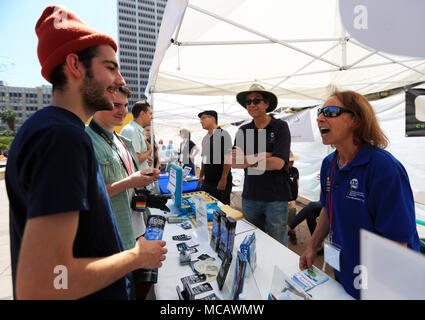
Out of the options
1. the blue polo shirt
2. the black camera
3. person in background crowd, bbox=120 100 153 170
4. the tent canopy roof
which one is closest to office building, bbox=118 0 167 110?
the tent canopy roof

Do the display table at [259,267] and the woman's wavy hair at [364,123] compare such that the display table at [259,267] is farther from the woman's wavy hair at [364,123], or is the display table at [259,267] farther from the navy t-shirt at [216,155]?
the navy t-shirt at [216,155]

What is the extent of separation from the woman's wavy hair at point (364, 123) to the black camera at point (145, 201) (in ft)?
4.82

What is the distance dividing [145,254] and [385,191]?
3.69 feet

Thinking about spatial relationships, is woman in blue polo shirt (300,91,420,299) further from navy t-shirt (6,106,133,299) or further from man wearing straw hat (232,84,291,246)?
navy t-shirt (6,106,133,299)

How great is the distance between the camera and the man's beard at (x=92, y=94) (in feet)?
2.61

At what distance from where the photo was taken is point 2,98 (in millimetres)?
67188

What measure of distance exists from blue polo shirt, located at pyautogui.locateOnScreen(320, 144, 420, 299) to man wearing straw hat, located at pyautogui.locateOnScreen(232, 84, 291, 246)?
802 mm

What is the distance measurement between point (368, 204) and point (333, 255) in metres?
0.36

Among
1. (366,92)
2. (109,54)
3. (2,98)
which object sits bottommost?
(109,54)

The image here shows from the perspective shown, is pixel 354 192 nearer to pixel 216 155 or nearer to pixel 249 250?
pixel 249 250

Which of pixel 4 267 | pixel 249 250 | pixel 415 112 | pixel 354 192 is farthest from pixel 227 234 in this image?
pixel 415 112

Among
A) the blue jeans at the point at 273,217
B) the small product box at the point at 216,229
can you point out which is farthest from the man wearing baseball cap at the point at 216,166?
the small product box at the point at 216,229
